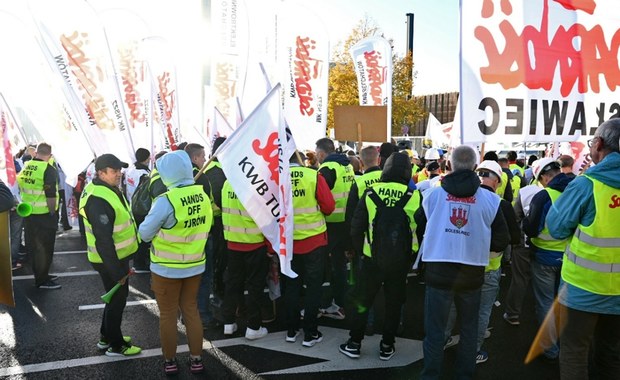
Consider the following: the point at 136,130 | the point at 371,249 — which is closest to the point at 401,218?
the point at 371,249

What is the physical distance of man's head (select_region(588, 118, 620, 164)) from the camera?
285 centimetres

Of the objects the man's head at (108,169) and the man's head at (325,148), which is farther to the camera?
the man's head at (325,148)

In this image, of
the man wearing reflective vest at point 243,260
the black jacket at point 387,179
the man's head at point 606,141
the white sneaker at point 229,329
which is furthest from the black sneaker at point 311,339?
the man's head at point 606,141

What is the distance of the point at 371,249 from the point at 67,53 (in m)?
5.02

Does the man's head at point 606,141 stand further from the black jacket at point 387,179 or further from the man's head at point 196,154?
the man's head at point 196,154

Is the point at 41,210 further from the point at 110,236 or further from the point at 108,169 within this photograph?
the point at 110,236

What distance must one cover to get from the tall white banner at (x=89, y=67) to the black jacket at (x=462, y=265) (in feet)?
15.9

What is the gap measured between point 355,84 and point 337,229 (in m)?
23.4

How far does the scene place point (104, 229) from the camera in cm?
405

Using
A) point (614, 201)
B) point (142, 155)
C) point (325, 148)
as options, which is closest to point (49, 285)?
point (142, 155)

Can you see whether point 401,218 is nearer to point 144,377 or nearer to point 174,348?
point 174,348

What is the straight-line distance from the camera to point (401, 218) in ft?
13.5

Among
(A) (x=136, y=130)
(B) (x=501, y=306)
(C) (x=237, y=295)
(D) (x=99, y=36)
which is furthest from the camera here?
(A) (x=136, y=130)

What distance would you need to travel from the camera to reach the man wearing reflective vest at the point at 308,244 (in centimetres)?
480
